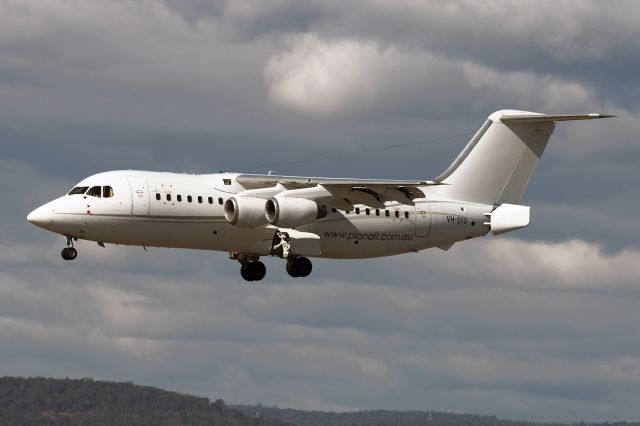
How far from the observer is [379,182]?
144 ft

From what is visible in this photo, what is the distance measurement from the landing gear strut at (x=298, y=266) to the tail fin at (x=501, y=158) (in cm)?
584

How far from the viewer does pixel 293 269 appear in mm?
45375

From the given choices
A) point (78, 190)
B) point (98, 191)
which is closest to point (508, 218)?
point (98, 191)

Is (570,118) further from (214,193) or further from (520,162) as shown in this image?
(214,193)

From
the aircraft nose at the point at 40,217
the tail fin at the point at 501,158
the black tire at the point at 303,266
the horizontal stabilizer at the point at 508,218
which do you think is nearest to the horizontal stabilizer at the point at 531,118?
the tail fin at the point at 501,158

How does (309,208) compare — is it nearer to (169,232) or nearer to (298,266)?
(298,266)

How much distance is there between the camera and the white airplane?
42.9 m

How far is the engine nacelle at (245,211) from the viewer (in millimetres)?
43344

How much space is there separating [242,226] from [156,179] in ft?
9.12

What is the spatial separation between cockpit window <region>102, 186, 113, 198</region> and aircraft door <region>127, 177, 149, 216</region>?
1.88 ft

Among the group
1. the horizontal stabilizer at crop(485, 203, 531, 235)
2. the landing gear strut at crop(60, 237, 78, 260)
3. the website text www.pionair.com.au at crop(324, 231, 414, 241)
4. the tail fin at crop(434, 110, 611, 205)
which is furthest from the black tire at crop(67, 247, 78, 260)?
the horizontal stabilizer at crop(485, 203, 531, 235)

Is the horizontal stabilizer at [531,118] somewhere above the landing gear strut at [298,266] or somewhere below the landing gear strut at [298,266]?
above

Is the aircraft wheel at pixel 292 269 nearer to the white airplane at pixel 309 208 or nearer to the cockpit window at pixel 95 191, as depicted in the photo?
the white airplane at pixel 309 208

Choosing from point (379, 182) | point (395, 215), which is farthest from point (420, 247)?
point (379, 182)
